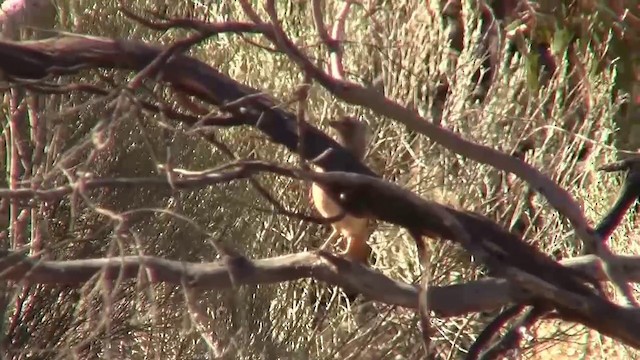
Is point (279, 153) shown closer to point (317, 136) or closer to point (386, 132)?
point (386, 132)

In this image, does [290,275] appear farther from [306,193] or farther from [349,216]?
[306,193]

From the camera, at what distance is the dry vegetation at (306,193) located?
12.7 feet

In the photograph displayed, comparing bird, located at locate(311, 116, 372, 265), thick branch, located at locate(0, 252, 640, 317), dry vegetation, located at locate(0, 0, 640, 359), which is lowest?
thick branch, located at locate(0, 252, 640, 317)

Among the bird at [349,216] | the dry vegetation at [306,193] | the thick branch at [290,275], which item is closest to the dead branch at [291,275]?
the thick branch at [290,275]

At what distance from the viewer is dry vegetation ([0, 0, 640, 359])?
12.7 ft

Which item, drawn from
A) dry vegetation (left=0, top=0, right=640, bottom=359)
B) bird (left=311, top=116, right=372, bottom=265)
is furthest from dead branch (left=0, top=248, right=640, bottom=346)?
dry vegetation (left=0, top=0, right=640, bottom=359)

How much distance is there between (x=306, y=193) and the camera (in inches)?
184

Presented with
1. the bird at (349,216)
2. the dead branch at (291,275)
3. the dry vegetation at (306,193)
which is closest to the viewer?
the dead branch at (291,275)

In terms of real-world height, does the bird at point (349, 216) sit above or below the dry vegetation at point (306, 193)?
below

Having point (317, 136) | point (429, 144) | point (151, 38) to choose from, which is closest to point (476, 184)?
point (429, 144)

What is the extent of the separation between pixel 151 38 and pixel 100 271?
239 cm

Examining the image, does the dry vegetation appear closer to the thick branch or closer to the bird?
the bird

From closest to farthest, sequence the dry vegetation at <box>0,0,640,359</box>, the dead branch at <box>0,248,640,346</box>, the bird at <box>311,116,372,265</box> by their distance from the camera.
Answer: the dead branch at <box>0,248,640,346</box> < the bird at <box>311,116,372,265</box> < the dry vegetation at <box>0,0,640,359</box>

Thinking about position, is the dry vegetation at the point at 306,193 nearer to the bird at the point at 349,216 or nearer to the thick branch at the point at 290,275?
the bird at the point at 349,216
